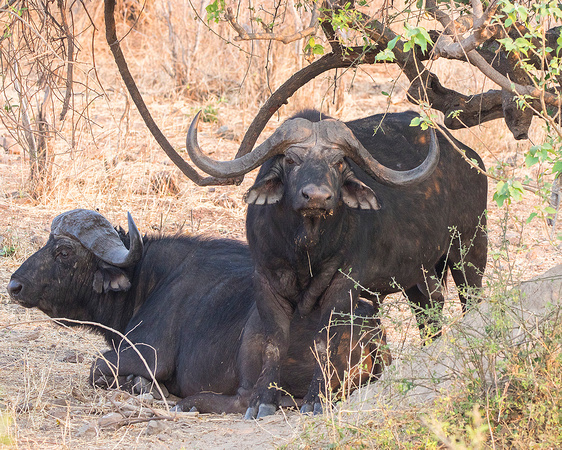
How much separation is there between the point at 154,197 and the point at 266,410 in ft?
18.0

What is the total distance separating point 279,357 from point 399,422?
1575 millimetres

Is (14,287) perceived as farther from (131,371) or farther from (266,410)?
(266,410)

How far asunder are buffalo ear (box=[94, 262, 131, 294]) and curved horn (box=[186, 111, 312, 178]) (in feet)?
5.40

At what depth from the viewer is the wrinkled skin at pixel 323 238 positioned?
4.68m

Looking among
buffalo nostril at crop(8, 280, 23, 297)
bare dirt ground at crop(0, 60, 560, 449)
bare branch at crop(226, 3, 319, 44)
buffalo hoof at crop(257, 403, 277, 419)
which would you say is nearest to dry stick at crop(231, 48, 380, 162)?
bare branch at crop(226, 3, 319, 44)

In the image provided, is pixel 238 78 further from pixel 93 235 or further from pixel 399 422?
pixel 399 422

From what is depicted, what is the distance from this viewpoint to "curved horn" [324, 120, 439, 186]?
189 inches

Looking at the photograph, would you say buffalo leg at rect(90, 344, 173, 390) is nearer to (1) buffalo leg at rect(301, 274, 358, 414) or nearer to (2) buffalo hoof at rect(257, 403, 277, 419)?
(2) buffalo hoof at rect(257, 403, 277, 419)

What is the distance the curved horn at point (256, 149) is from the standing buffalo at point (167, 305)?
111cm

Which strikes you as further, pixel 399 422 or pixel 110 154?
pixel 110 154

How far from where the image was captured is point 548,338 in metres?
3.43

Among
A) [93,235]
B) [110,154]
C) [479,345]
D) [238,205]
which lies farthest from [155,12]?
[479,345]

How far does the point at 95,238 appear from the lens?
6.12m

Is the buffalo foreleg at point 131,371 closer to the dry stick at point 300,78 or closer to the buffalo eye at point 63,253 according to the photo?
the buffalo eye at point 63,253
